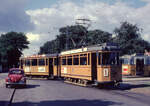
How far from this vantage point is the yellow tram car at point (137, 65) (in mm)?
32969

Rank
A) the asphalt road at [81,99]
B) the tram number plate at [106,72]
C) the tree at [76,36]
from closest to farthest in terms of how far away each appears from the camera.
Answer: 1. the asphalt road at [81,99]
2. the tram number plate at [106,72]
3. the tree at [76,36]

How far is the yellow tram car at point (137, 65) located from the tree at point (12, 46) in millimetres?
52951

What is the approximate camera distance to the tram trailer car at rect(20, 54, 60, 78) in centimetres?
2826

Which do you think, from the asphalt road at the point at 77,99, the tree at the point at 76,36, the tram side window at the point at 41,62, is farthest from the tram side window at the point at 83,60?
the tree at the point at 76,36

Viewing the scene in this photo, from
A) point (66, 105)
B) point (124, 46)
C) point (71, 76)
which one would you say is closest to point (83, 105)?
point (66, 105)

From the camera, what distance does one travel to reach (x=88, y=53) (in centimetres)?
1900

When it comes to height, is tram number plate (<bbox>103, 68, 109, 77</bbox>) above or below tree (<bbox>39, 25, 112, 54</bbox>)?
below

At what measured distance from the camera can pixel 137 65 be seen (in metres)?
34.0

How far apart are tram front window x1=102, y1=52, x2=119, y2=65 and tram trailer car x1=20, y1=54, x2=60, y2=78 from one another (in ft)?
33.5

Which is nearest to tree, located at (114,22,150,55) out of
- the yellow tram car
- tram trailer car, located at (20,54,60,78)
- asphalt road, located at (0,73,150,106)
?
the yellow tram car

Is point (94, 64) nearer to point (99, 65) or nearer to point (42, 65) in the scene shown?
point (99, 65)

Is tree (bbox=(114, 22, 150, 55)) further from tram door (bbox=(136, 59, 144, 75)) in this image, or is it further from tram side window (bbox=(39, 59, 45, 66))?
tram side window (bbox=(39, 59, 45, 66))

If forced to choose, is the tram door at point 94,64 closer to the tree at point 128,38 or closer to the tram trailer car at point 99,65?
the tram trailer car at point 99,65

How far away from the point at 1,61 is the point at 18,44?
28.5 feet
